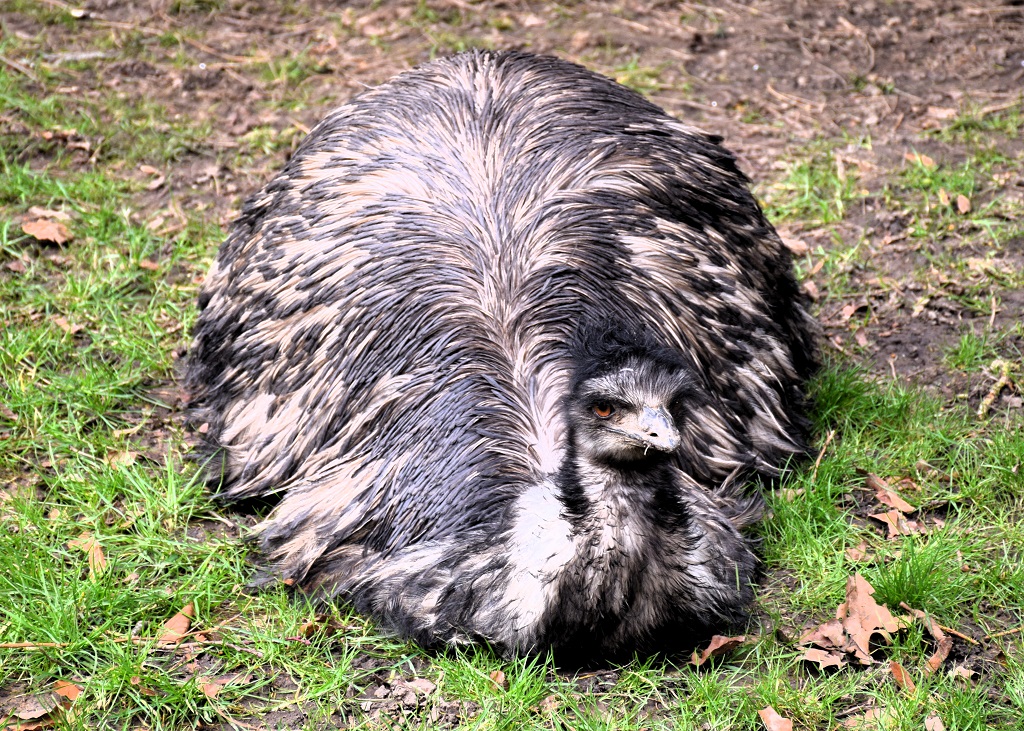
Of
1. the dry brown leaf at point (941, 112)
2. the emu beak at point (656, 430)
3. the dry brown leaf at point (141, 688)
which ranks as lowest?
the dry brown leaf at point (141, 688)

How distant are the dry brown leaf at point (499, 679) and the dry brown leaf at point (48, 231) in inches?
146

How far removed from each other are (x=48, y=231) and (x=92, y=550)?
2424 mm

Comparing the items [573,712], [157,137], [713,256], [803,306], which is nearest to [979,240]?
[803,306]

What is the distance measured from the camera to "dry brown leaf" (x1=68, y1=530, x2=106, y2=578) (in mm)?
4559

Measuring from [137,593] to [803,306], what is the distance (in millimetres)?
2925

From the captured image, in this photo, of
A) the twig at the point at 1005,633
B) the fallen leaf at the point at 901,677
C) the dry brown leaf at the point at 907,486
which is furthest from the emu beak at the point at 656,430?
the dry brown leaf at the point at 907,486

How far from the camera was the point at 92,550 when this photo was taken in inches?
183

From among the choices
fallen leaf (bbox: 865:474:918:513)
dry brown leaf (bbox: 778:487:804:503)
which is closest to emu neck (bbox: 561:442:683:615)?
dry brown leaf (bbox: 778:487:804:503)

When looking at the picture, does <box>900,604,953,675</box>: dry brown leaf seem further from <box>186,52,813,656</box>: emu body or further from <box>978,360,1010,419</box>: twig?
<box>978,360,1010,419</box>: twig

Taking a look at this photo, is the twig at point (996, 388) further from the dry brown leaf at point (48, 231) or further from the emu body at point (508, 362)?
the dry brown leaf at point (48, 231)

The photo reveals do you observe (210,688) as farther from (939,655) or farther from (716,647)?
(939,655)

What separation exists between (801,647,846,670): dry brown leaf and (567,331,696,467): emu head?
0.90 m

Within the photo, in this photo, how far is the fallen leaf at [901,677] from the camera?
3955 mm

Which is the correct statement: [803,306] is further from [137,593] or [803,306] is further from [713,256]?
[137,593]
